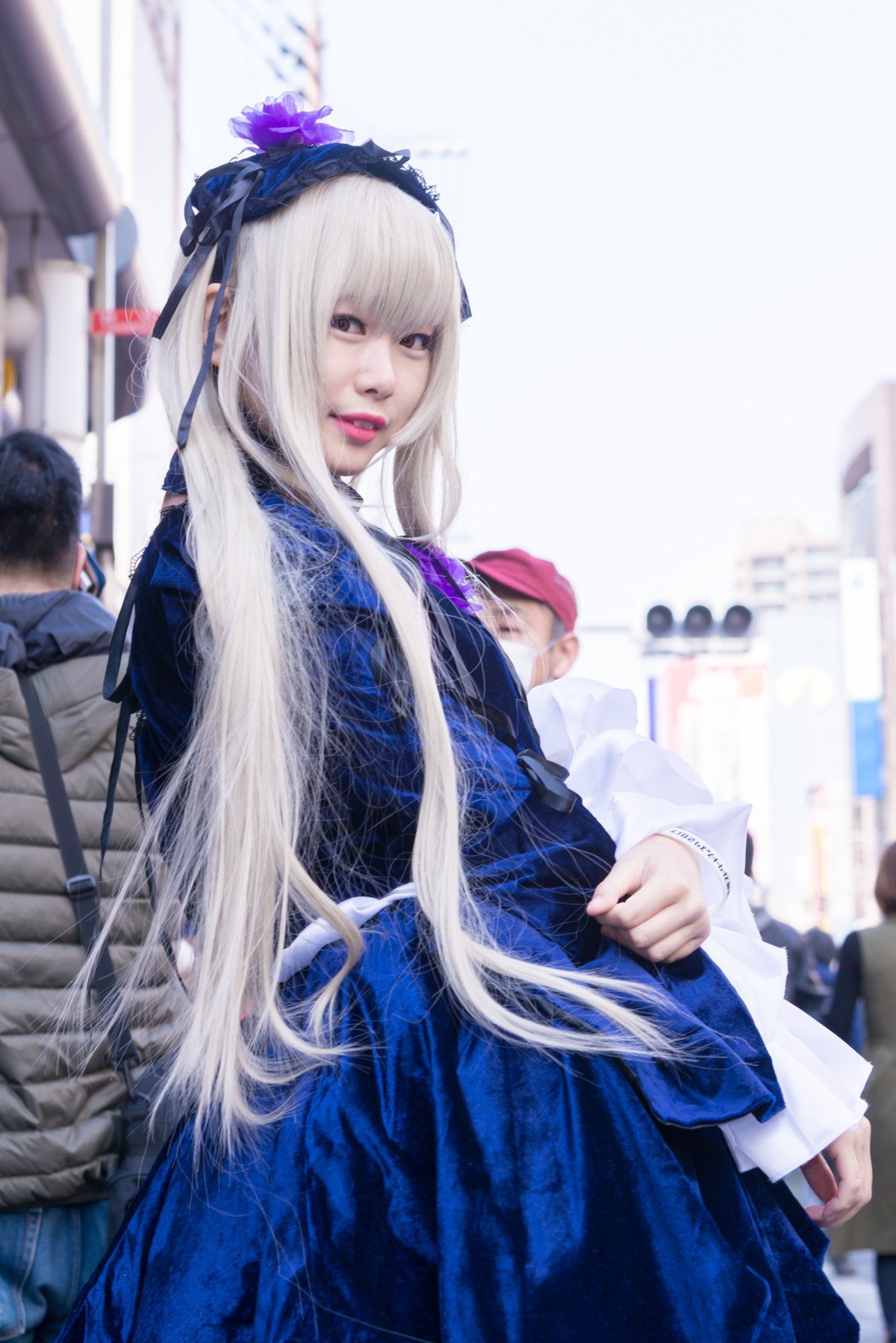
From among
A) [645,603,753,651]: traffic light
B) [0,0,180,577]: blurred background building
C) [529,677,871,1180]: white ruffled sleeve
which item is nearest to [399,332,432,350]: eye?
[529,677,871,1180]: white ruffled sleeve

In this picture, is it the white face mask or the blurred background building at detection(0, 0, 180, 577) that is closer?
the white face mask

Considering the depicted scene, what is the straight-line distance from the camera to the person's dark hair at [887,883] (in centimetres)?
493

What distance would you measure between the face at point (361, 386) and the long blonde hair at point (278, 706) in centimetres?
3

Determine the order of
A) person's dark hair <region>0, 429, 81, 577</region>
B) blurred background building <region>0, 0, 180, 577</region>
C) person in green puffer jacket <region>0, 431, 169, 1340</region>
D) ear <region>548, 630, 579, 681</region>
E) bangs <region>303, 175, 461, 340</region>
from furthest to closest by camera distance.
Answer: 1. blurred background building <region>0, 0, 180, 577</region>
2. ear <region>548, 630, 579, 681</region>
3. person's dark hair <region>0, 429, 81, 577</region>
4. person in green puffer jacket <region>0, 431, 169, 1340</region>
5. bangs <region>303, 175, 461, 340</region>

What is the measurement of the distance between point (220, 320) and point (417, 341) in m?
0.23

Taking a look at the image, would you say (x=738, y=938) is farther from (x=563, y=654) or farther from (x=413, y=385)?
(x=563, y=654)

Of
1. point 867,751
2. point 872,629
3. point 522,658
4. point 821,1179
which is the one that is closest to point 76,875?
point 522,658

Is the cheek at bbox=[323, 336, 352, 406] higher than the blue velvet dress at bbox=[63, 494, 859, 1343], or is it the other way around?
the cheek at bbox=[323, 336, 352, 406]

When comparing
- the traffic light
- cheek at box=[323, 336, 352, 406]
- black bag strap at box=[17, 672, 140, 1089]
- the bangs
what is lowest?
black bag strap at box=[17, 672, 140, 1089]

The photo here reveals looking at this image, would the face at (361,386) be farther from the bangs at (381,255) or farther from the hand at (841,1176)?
the hand at (841,1176)

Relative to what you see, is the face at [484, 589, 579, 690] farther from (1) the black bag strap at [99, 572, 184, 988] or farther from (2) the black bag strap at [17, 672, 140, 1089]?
(1) the black bag strap at [99, 572, 184, 988]

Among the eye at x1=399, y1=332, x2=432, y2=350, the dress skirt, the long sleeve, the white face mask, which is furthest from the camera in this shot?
the long sleeve

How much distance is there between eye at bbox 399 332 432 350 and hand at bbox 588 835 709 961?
65 cm

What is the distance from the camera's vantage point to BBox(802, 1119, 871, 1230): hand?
1287 mm
